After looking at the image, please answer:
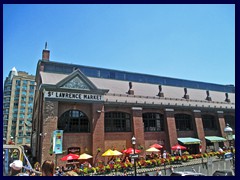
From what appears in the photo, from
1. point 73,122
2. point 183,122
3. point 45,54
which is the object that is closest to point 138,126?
point 73,122

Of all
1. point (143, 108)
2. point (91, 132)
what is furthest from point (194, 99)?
point (91, 132)

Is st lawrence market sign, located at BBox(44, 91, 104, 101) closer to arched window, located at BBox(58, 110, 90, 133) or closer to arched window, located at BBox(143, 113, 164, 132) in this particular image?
arched window, located at BBox(58, 110, 90, 133)

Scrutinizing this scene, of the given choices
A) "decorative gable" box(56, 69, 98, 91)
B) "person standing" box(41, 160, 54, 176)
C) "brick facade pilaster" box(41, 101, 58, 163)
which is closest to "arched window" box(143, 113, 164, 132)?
"decorative gable" box(56, 69, 98, 91)

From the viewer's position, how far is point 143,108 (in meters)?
24.4

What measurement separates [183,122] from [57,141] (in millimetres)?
17729

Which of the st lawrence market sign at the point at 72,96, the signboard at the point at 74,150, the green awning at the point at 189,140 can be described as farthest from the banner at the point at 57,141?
the green awning at the point at 189,140

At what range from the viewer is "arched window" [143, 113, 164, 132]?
24.4 meters

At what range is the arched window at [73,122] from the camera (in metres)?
19.6

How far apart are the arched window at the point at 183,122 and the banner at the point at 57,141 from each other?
16.1 metres

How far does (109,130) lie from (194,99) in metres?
17.1

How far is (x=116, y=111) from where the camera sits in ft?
74.4

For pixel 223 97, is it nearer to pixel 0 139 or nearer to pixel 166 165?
pixel 166 165

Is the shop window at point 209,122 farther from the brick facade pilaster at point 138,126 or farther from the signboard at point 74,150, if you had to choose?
the signboard at point 74,150

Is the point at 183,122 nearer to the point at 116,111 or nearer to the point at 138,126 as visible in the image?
the point at 138,126
